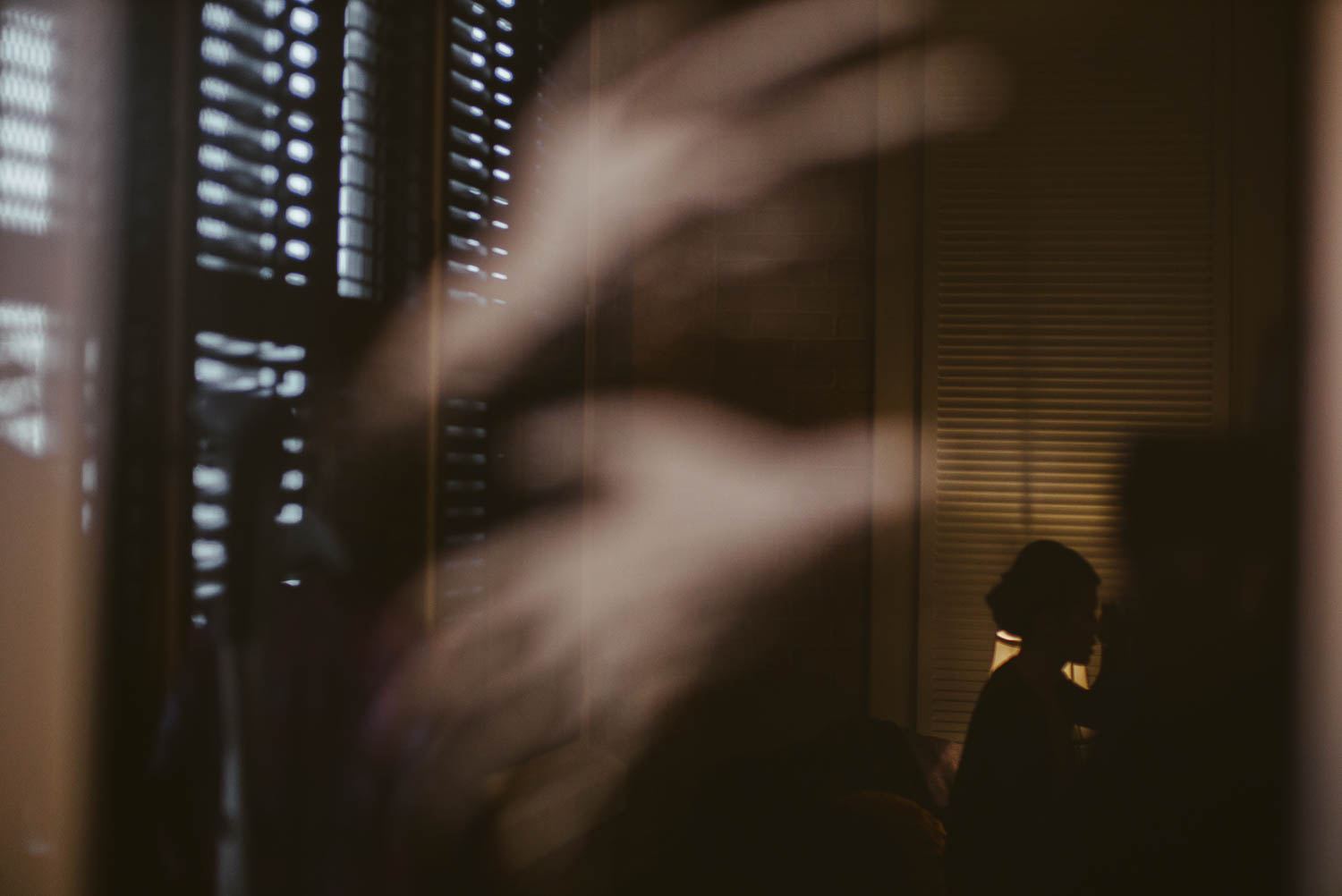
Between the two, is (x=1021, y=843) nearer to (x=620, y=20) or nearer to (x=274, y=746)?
(x=274, y=746)

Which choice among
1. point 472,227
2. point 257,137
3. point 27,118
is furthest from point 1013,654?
point 27,118

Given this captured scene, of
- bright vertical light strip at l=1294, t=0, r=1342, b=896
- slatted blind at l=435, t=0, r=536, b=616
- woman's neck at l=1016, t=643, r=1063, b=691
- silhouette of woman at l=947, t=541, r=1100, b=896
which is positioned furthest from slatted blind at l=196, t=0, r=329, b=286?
bright vertical light strip at l=1294, t=0, r=1342, b=896

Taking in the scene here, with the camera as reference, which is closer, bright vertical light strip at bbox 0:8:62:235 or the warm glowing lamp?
bright vertical light strip at bbox 0:8:62:235

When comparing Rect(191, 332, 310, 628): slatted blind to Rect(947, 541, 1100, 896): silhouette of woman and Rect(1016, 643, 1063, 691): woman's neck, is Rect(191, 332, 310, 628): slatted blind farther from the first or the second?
Rect(1016, 643, 1063, 691): woman's neck

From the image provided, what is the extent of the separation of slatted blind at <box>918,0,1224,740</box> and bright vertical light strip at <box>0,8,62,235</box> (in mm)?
1869

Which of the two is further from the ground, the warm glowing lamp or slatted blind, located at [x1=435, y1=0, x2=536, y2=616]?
slatted blind, located at [x1=435, y1=0, x2=536, y2=616]

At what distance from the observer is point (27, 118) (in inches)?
28.4

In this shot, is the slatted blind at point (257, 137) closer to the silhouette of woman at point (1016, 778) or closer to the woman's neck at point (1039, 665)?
the silhouette of woman at point (1016, 778)

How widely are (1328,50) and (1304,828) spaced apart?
1.84 meters

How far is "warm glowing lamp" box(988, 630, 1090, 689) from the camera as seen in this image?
1.82 meters

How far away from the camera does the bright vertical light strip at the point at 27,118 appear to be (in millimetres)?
715

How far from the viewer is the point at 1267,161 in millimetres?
2102

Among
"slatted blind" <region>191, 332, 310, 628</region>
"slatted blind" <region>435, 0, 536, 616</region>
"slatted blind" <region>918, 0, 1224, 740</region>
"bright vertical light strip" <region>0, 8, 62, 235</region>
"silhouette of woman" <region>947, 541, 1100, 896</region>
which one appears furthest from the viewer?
"slatted blind" <region>918, 0, 1224, 740</region>

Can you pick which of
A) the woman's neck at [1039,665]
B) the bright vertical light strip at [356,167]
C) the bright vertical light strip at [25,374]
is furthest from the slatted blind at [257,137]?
the woman's neck at [1039,665]
